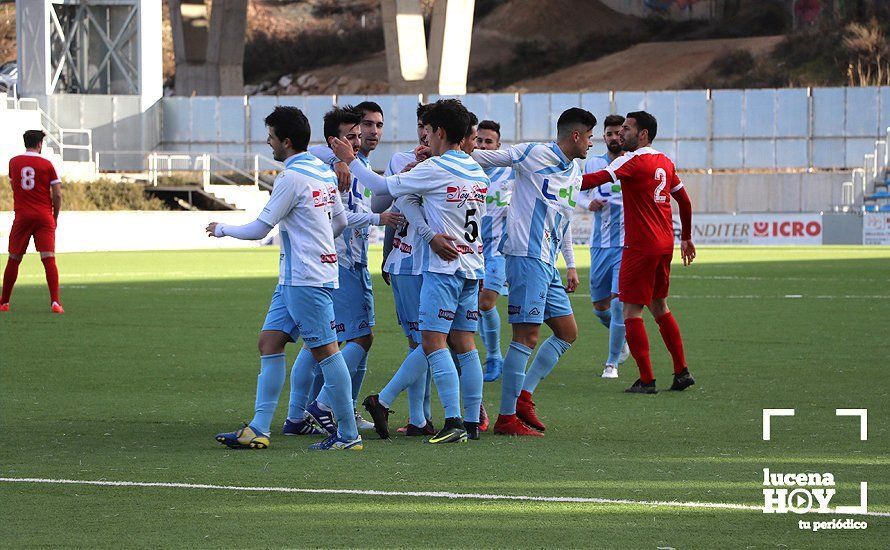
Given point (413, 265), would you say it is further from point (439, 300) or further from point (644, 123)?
point (644, 123)

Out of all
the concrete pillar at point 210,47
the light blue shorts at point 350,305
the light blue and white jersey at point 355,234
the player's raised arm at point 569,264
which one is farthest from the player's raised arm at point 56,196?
the concrete pillar at point 210,47

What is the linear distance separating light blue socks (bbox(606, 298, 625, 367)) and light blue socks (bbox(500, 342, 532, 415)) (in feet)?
11.0

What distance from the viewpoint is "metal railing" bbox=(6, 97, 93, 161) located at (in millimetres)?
51781

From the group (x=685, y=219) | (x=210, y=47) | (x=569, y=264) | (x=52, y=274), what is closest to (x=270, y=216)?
(x=569, y=264)

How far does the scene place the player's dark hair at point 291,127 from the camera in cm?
856

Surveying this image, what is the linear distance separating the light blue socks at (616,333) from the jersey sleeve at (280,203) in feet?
17.0

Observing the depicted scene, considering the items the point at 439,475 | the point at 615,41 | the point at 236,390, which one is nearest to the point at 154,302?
the point at 236,390

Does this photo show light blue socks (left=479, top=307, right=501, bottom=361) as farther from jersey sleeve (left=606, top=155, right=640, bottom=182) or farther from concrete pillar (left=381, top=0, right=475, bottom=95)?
concrete pillar (left=381, top=0, right=475, bottom=95)

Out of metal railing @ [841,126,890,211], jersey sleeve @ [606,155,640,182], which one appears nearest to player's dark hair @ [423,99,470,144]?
jersey sleeve @ [606,155,640,182]

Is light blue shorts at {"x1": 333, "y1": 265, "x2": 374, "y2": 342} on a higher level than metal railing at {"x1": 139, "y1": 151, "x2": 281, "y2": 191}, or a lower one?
lower

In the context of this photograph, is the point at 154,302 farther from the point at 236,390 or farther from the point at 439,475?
the point at 439,475

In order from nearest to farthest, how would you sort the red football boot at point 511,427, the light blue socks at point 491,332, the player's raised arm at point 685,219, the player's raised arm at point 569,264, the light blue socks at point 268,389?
the light blue socks at point 268,389 → the red football boot at point 511,427 → the player's raised arm at point 569,264 → the player's raised arm at point 685,219 → the light blue socks at point 491,332

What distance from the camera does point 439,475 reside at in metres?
7.74

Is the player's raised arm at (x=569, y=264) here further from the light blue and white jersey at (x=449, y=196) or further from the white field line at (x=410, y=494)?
the white field line at (x=410, y=494)
